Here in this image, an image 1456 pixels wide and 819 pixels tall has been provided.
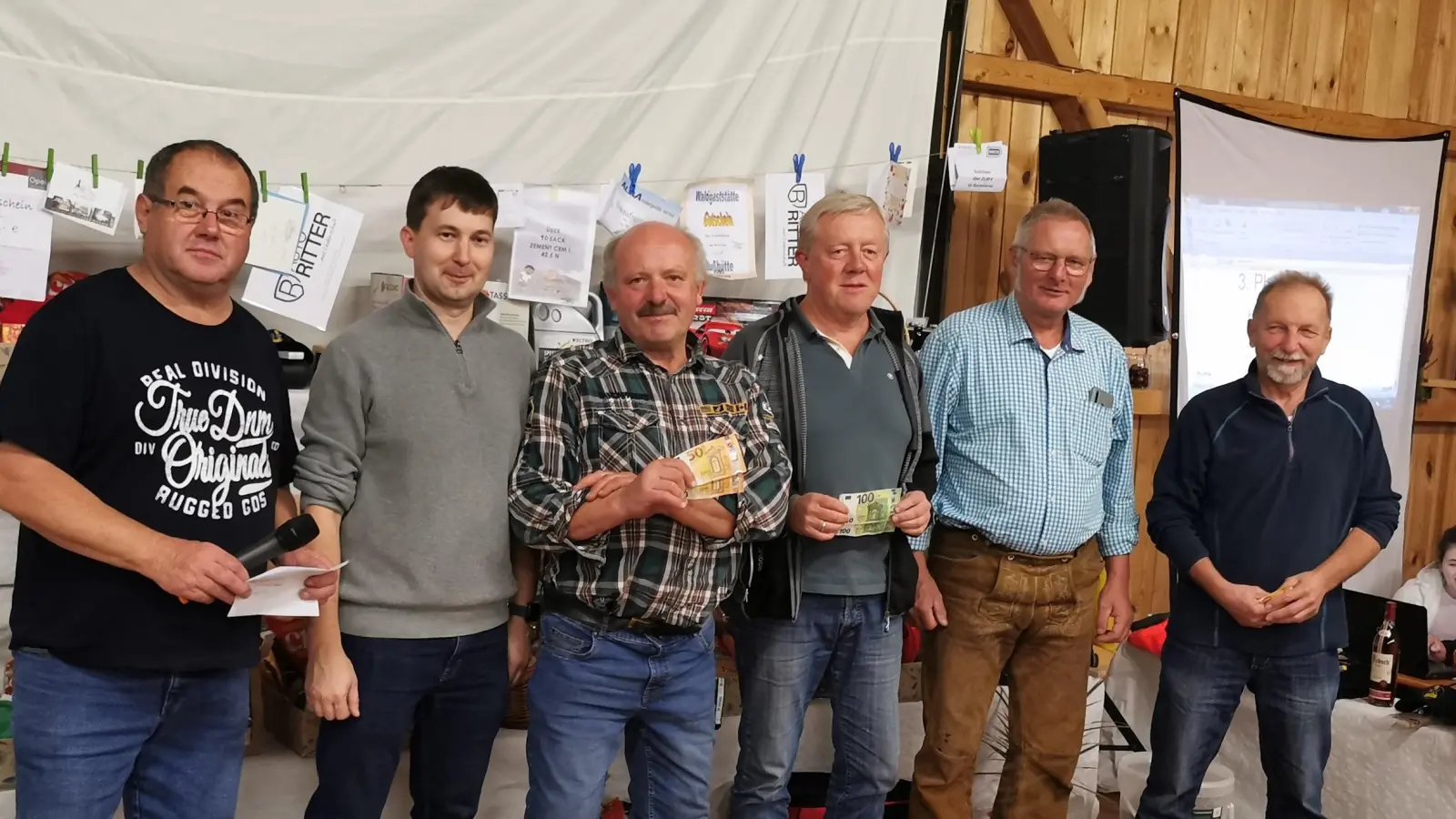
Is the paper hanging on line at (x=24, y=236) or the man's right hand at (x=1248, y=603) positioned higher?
the paper hanging on line at (x=24, y=236)

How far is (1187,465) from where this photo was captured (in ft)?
8.24

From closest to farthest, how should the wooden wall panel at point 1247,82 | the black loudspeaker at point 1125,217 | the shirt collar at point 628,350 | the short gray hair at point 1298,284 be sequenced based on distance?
the shirt collar at point 628,350 < the short gray hair at point 1298,284 < the black loudspeaker at point 1125,217 < the wooden wall panel at point 1247,82

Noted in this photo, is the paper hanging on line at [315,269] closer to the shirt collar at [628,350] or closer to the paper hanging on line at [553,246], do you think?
the paper hanging on line at [553,246]

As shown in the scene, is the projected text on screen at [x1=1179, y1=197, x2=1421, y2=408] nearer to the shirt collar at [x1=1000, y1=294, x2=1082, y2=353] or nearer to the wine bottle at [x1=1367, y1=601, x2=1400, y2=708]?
the wine bottle at [x1=1367, y1=601, x2=1400, y2=708]

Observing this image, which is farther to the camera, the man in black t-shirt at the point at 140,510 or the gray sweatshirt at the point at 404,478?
the gray sweatshirt at the point at 404,478

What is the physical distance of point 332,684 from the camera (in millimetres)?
1790

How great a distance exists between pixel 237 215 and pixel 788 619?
4.12ft

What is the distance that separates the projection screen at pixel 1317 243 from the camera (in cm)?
388

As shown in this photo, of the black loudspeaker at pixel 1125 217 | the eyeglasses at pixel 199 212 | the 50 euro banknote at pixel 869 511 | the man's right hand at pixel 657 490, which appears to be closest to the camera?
the eyeglasses at pixel 199 212

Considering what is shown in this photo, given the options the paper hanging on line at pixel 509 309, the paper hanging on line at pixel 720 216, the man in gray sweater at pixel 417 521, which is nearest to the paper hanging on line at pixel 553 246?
the paper hanging on line at pixel 509 309

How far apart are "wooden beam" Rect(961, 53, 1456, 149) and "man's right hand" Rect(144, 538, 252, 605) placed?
2.95m

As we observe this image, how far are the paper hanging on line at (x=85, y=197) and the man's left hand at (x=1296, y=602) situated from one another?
2872mm

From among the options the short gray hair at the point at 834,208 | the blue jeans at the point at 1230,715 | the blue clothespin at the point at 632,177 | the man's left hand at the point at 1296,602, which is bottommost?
the blue jeans at the point at 1230,715

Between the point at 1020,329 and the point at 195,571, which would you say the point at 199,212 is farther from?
the point at 1020,329
